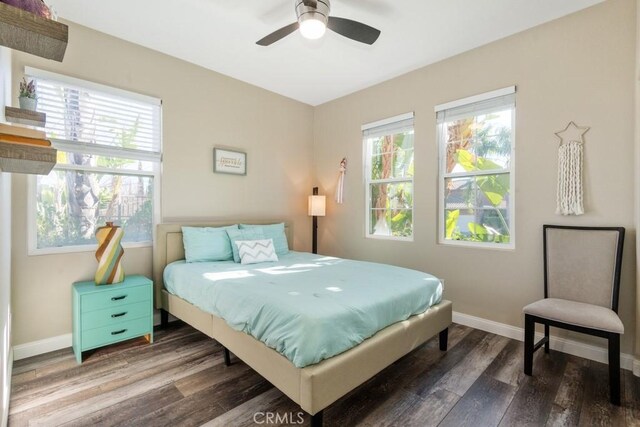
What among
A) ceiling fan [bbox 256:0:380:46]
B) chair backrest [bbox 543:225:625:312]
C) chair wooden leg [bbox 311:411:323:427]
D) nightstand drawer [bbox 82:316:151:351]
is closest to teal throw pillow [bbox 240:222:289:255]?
nightstand drawer [bbox 82:316:151:351]

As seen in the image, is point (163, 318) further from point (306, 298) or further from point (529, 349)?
point (529, 349)

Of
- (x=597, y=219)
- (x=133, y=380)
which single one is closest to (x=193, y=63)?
(x=133, y=380)

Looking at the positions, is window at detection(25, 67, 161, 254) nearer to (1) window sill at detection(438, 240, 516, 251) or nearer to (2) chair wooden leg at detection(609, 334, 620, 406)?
(1) window sill at detection(438, 240, 516, 251)

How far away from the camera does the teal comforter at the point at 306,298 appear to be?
5.41 ft

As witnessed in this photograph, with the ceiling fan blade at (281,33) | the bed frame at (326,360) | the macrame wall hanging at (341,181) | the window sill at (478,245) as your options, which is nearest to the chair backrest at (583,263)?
the window sill at (478,245)

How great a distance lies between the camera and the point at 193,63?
11.3 feet

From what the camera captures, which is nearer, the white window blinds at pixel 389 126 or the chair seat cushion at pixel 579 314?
the chair seat cushion at pixel 579 314

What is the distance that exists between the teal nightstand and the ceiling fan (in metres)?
2.41

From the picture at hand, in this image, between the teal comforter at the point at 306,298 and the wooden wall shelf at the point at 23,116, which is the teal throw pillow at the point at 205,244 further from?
the wooden wall shelf at the point at 23,116

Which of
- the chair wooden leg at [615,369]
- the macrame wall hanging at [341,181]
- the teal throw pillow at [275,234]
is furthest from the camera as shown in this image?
the macrame wall hanging at [341,181]

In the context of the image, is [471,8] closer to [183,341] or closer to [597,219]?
[597,219]

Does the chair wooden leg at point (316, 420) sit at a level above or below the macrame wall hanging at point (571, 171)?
below

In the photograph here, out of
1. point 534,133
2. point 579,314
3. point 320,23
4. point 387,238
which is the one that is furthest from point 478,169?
point 320,23

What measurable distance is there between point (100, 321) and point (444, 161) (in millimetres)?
3548
